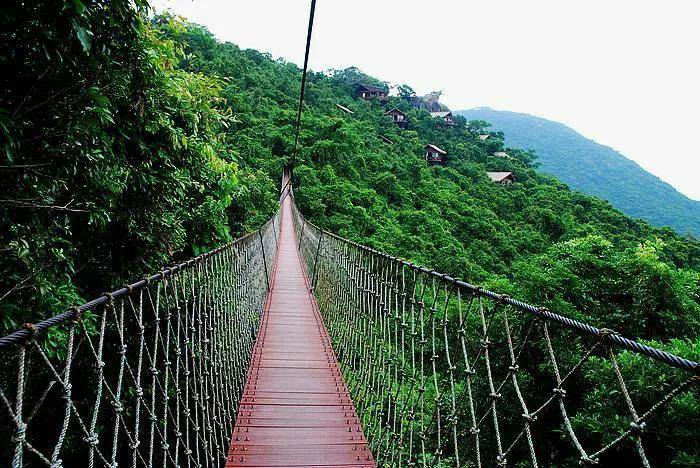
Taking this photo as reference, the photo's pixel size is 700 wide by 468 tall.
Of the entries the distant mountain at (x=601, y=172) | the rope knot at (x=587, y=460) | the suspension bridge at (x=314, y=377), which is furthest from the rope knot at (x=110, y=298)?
the distant mountain at (x=601, y=172)

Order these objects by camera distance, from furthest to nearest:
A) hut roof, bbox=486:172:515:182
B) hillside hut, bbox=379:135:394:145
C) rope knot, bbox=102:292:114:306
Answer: hut roof, bbox=486:172:515:182 < hillside hut, bbox=379:135:394:145 < rope knot, bbox=102:292:114:306

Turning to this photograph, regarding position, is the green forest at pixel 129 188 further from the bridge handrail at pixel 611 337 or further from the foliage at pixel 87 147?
the bridge handrail at pixel 611 337

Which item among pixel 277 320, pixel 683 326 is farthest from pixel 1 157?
pixel 683 326

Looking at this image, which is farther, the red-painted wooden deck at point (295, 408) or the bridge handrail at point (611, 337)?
the red-painted wooden deck at point (295, 408)

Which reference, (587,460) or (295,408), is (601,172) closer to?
(295,408)

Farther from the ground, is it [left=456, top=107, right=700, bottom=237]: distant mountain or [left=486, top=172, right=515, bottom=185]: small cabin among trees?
[left=456, top=107, right=700, bottom=237]: distant mountain

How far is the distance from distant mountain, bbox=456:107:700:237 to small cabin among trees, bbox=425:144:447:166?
607 inches

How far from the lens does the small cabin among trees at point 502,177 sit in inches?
1033

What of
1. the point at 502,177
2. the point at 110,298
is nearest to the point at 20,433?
the point at 110,298

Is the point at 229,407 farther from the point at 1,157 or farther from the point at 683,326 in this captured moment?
the point at 683,326

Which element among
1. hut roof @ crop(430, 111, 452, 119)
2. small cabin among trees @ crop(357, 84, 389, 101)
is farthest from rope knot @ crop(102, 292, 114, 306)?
hut roof @ crop(430, 111, 452, 119)

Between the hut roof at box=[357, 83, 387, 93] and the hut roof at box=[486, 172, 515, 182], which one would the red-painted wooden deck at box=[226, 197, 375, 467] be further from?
the hut roof at box=[357, 83, 387, 93]

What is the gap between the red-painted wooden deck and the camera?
1.72m

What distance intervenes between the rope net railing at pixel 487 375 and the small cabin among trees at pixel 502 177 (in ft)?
80.2
